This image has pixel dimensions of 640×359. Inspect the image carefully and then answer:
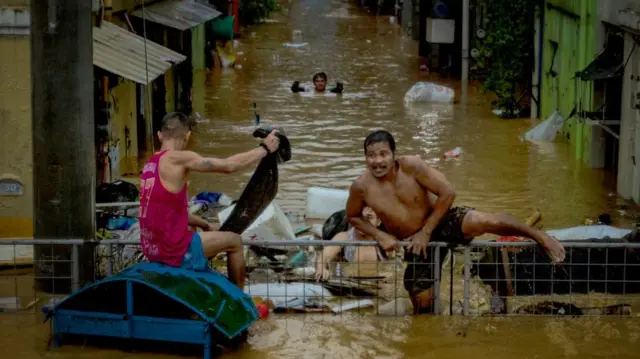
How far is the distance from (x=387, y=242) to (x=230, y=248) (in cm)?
131

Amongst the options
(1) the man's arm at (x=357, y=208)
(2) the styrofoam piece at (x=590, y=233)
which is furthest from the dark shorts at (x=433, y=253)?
(2) the styrofoam piece at (x=590, y=233)

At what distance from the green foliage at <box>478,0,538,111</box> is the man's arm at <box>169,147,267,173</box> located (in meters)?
17.6

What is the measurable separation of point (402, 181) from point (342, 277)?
2067 millimetres

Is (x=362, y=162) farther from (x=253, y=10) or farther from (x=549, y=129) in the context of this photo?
(x=253, y=10)

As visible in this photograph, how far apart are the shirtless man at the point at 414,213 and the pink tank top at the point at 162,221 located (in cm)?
166

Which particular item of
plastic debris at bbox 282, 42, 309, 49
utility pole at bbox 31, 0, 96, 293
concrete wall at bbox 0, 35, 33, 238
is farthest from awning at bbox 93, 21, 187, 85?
plastic debris at bbox 282, 42, 309, 49

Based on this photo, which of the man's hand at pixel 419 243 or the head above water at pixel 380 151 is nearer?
the man's hand at pixel 419 243

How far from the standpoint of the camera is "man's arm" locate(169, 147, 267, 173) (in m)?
9.28

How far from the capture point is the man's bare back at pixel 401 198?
10.1m

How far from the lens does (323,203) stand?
15.8 m

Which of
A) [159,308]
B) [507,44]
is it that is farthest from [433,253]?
[507,44]

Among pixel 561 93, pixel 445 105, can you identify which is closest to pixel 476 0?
pixel 445 105

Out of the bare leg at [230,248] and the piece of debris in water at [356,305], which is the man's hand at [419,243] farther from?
the bare leg at [230,248]

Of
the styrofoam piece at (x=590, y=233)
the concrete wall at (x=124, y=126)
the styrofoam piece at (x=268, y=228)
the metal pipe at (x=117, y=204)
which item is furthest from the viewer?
the concrete wall at (x=124, y=126)
